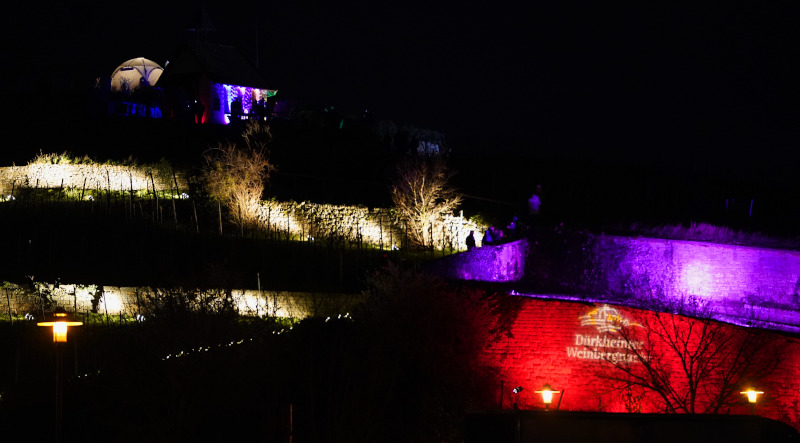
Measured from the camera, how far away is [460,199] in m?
31.2

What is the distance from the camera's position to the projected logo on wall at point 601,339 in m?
20.1

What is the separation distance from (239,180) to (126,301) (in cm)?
858

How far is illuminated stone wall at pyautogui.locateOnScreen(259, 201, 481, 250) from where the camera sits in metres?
29.5

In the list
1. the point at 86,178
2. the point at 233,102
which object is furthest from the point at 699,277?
the point at 233,102

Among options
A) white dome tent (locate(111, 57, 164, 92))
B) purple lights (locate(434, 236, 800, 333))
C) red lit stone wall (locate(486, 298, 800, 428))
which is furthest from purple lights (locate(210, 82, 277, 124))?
red lit stone wall (locate(486, 298, 800, 428))

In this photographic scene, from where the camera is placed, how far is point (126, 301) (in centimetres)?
2514

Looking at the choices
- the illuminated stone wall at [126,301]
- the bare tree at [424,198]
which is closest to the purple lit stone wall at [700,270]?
the illuminated stone wall at [126,301]

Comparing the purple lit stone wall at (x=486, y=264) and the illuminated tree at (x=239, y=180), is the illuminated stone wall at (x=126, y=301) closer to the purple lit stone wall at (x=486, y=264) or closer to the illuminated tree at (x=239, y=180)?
the purple lit stone wall at (x=486, y=264)

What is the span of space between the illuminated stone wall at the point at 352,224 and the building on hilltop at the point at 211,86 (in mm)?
15461

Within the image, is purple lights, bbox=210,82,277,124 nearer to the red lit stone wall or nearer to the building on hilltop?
the building on hilltop

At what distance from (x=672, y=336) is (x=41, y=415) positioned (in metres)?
14.1

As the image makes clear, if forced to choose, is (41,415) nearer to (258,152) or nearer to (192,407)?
(192,407)

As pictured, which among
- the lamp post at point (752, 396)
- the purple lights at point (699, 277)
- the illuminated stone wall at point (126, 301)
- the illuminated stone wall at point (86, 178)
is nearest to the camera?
the lamp post at point (752, 396)

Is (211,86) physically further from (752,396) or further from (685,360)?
(752,396)
